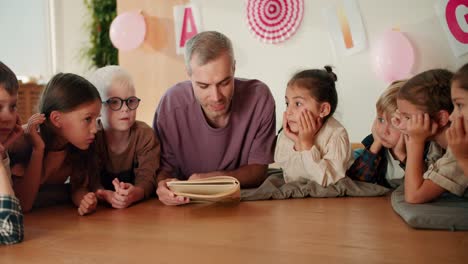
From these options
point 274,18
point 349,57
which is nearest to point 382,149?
point 349,57

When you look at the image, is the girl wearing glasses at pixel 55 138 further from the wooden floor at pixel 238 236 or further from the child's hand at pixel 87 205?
the wooden floor at pixel 238 236

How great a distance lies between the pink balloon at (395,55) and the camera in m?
3.05

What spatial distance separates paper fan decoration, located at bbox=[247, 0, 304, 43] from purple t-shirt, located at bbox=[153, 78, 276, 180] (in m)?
1.69

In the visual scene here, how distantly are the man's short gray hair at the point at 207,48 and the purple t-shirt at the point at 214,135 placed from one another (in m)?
0.23

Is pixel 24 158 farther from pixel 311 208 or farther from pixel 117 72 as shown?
pixel 311 208

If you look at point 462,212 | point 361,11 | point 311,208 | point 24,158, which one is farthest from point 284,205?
point 361,11

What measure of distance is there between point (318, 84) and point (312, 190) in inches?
17.4

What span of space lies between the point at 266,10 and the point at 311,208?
2420mm

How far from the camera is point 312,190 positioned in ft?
5.68

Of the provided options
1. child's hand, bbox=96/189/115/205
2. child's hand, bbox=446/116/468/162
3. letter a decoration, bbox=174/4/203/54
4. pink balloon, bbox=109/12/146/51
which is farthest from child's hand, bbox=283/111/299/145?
pink balloon, bbox=109/12/146/51

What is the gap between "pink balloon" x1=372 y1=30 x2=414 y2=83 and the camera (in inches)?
120

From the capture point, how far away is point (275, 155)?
1.92 metres

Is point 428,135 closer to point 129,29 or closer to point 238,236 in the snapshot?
point 238,236

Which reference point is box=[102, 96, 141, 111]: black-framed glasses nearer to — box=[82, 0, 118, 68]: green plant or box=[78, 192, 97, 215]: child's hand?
box=[78, 192, 97, 215]: child's hand
